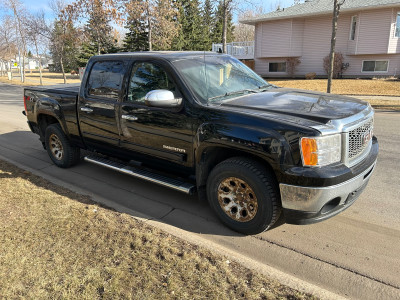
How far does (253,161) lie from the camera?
327 cm

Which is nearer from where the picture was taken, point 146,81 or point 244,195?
point 244,195

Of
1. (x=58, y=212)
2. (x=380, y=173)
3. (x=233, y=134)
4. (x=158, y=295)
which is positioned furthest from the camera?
(x=380, y=173)

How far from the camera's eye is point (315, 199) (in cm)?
293

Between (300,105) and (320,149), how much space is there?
750 mm

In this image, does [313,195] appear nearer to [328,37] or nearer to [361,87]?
[361,87]

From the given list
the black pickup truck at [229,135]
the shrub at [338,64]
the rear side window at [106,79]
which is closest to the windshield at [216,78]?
the black pickup truck at [229,135]

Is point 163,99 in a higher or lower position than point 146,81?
lower

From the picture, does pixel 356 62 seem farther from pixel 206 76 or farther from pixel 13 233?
pixel 13 233

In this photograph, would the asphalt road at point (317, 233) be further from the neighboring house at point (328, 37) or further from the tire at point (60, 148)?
the neighboring house at point (328, 37)

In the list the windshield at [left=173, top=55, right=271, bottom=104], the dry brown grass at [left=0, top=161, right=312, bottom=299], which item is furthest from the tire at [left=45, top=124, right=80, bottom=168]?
the windshield at [left=173, top=55, right=271, bottom=104]

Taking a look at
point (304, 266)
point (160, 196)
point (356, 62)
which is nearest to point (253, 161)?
point (304, 266)

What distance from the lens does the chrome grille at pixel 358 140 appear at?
3.18 meters

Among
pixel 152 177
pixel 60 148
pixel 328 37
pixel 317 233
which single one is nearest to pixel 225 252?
pixel 317 233

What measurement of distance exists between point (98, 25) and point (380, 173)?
2072cm
